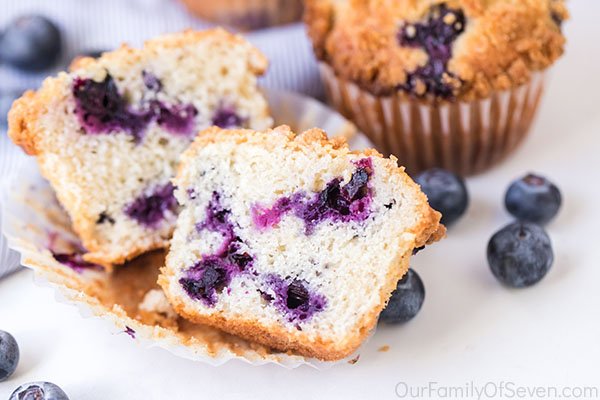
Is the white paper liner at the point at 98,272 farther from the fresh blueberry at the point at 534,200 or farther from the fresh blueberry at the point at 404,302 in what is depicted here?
the fresh blueberry at the point at 534,200

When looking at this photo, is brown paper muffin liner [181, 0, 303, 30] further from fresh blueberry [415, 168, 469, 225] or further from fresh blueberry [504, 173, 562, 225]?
fresh blueberry [504, 173, 562, 225]

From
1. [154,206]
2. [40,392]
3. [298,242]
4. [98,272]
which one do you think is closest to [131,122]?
[154,206]

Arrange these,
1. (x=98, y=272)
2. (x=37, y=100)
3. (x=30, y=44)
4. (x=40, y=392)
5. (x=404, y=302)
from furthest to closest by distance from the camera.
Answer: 1. (x=30, y=44)
2. (x=98, y=272)
3. (x=37, y=100)
4. (x=404, y=302)
5. (x=40, y=392)

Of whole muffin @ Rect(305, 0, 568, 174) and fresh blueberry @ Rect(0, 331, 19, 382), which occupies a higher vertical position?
whole muffin @ Rect(305, 0, 568, 174)

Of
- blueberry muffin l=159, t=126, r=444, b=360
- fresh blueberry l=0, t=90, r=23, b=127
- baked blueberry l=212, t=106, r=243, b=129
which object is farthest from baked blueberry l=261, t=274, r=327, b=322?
fresh blueberry l=0, t=90, r=23, b=127

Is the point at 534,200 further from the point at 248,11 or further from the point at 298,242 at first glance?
the point at 248,11

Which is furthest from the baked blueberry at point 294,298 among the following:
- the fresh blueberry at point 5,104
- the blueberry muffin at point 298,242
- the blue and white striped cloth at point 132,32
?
the fresh blueberry at point 5,104
